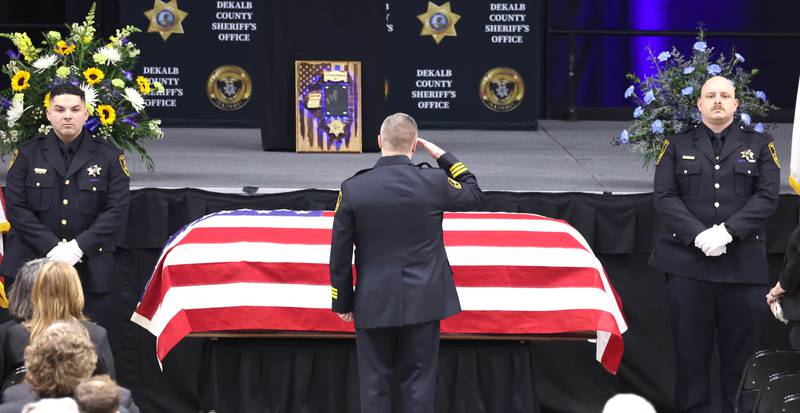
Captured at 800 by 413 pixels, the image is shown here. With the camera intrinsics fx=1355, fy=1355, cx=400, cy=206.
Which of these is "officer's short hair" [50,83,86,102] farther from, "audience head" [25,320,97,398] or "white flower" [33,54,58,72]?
"audience head" [25,320,97,398]

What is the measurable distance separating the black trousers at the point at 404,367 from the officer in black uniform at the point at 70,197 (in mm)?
1439

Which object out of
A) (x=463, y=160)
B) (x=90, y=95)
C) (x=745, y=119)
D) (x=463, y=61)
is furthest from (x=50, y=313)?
(x=463, y=61)

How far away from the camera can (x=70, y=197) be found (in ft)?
20.2

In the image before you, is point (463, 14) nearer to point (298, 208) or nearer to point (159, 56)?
point (159, 56)

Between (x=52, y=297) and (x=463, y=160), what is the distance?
429 centimetres

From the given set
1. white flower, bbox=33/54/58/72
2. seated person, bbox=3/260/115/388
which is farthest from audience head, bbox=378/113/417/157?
white flower, bbox=33/54/58/72

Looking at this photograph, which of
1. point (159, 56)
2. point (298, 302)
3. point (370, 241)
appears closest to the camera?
point (370, 241)

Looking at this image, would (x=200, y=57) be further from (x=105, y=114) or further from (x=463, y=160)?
(x=105, y=114)

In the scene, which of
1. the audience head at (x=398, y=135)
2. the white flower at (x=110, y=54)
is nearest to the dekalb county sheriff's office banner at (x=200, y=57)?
the white flower at (x=110, y=54)

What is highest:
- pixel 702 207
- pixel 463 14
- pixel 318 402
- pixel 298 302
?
pixel 463 14

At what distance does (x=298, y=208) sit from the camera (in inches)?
269

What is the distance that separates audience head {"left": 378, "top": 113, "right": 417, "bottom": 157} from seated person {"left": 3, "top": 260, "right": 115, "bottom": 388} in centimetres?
133

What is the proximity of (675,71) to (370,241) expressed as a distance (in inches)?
94.6

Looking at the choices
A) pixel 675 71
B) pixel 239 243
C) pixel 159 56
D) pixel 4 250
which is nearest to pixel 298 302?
pixel 239 243
